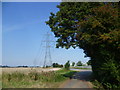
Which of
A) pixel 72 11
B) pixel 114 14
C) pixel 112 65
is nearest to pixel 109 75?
pixel 112 65

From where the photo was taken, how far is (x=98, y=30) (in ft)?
40.9

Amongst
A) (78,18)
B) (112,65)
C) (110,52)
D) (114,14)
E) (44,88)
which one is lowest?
(44,88)

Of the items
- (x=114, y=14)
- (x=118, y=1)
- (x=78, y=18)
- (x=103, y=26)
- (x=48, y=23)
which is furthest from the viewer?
(x=48, y=23)

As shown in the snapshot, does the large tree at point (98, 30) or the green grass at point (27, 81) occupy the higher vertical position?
the large tree at point (98, 30)

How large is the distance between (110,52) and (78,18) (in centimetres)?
627

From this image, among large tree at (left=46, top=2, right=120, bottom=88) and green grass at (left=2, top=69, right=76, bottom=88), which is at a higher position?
large tree at (left=46, top=2, right=120, bottom=88)

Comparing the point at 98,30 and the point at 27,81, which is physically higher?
the point at 98,30

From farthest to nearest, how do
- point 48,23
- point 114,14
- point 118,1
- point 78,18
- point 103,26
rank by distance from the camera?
point 48,23
point 78,18
point 118,1
point 103,26
point 114,14

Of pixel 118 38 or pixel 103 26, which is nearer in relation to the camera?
pixel 118 38

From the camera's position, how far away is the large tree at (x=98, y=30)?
1110cm

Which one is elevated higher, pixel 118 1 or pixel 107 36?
pixel 118 1

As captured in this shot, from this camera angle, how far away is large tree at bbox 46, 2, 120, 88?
36.4ft

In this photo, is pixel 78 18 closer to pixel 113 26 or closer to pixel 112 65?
pixel 113 26

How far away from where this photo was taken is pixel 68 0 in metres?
→ 17.5
